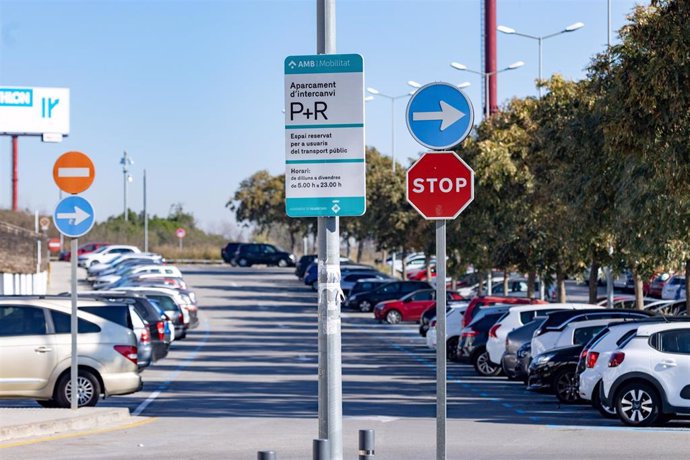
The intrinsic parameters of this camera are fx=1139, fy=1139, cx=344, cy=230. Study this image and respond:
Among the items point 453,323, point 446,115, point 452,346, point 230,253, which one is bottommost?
point 452,346

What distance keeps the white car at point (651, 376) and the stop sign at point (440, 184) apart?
28.3ft

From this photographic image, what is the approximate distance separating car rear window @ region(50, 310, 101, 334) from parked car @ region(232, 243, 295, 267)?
69366 mm

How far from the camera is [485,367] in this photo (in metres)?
26.1

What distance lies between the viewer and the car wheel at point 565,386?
1977 cm

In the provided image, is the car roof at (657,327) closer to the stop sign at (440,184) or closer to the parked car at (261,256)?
the stop sign at (440,184)

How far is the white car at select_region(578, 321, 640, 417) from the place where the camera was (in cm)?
1708

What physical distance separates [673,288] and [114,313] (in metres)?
41.5

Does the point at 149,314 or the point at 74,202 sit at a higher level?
the point at 74,202

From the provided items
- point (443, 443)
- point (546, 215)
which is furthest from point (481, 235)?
point (443, 443)

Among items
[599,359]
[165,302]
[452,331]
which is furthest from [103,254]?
[599,359]

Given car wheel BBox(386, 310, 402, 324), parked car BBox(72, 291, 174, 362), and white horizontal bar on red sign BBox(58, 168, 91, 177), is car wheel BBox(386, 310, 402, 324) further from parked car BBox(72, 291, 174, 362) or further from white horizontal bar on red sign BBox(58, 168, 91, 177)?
white horizontal bar on red sign BBox(58, 168, 91, 177)

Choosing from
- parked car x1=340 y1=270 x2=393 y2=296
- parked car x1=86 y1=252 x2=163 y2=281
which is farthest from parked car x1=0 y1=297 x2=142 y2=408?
parked car x1=86 y1=252 x2=163 y2=281

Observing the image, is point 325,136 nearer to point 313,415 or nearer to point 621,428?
point 621,428

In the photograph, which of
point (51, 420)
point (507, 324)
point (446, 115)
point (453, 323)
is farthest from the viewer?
point (453, 323)
